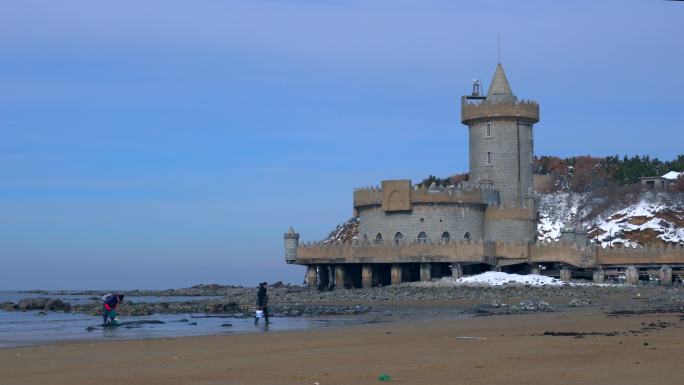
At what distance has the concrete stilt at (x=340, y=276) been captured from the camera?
193 ft

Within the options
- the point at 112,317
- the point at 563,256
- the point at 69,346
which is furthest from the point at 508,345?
Result: the point at 563,256

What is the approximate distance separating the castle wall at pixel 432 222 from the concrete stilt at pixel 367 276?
2.14 m

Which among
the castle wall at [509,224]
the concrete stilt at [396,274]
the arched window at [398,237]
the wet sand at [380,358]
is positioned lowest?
the wet sand at [380,358]

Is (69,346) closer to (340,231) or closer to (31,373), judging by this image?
(31,373)

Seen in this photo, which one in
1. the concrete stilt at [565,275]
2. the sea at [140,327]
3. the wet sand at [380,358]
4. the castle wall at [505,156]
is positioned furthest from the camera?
the castle wall at [505,156]

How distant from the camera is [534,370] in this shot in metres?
13.6

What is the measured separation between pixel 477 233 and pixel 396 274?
6034 mm

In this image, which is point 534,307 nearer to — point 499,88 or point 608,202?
point 499,88

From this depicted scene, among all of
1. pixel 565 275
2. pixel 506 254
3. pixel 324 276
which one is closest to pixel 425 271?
pixel 506 254

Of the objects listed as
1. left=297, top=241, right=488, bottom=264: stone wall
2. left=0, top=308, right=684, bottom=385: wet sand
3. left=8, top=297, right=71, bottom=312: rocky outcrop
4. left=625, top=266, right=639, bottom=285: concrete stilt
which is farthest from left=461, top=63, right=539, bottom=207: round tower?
left=0, top=308, right=684, bottom=385: wet sand

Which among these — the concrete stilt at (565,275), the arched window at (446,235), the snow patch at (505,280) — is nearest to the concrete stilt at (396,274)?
the arched window at (446,235)

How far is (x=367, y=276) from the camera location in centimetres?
5691

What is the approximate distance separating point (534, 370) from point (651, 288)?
34207 millimetres

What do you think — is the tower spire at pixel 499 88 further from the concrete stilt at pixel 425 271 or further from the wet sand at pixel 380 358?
the wet sand at pixel 380 358
